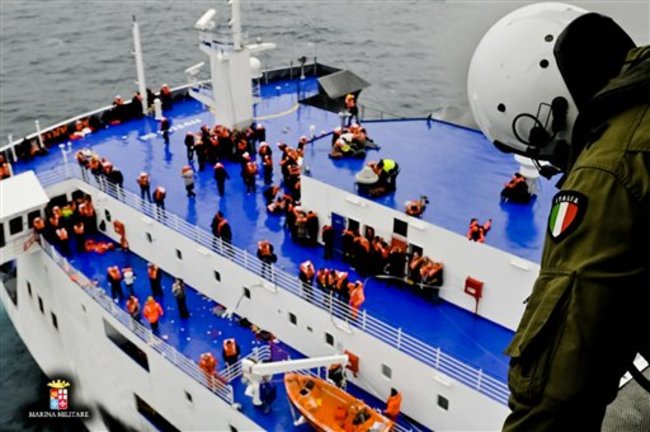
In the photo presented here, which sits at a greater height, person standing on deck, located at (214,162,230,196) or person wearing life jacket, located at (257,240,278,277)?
person standing on deck, located at (214,162,230,196)

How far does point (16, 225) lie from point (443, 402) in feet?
42.7

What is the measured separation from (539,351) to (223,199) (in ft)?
55.8

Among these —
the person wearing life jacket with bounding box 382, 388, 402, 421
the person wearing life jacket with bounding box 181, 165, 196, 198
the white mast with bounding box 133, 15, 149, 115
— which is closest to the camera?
the person wearing life jacket with bounding box 382, 388, 402, 421

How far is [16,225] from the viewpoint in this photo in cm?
1822

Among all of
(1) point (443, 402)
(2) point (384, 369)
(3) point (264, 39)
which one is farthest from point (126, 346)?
(3) point (264, 39)

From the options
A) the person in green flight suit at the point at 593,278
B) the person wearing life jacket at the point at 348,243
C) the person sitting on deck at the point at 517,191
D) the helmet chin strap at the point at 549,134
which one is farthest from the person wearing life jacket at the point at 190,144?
the person in green flight suit at the point at 593,278

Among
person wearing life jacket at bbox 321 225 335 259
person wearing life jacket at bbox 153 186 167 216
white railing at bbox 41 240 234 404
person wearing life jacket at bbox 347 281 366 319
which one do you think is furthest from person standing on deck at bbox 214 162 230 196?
person wearing life jacket at bbox 347 281 366 319

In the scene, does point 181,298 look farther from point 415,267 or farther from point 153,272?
point 415,267

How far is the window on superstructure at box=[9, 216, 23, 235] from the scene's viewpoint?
59.3 ft

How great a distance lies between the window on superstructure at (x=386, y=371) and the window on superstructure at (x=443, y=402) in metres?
1.15

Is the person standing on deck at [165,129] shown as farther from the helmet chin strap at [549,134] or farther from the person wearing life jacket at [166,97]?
the helmet chin strap at [549,134]

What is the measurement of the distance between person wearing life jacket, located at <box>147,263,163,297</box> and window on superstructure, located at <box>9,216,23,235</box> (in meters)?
4.50

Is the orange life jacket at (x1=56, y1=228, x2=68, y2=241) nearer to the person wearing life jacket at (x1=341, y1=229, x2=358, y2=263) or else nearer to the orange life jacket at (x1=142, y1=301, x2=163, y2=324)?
the orange life jacket at (x1=142, y1=301, x2=163, y2=324)

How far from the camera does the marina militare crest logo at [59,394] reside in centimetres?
2006
